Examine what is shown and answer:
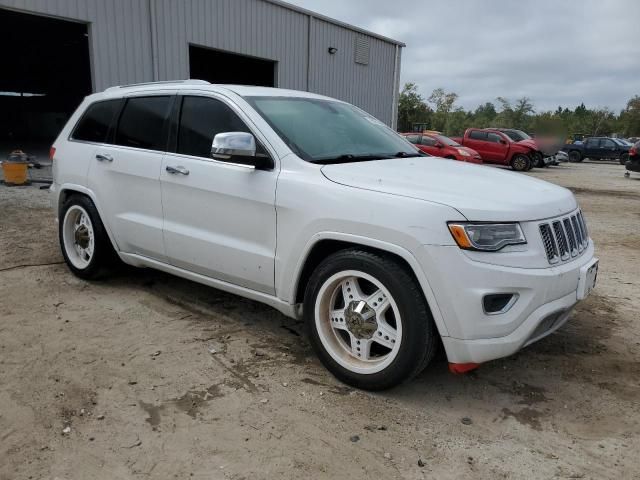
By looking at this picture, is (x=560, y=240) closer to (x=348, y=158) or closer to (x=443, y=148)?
(x=348, y=158)

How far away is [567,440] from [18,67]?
30.3 metres

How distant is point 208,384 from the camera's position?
3.16 metres

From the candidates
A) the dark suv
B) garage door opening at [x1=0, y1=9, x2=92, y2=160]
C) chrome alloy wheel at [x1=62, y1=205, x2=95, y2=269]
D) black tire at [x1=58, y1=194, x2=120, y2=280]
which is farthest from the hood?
the dark suv

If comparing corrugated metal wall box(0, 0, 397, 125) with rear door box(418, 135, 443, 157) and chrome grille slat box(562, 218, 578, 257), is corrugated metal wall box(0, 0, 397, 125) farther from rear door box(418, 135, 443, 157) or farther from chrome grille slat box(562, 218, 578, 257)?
chrome grille slat box(562, 218, 578, 257)

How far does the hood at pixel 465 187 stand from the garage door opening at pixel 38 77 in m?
12.4

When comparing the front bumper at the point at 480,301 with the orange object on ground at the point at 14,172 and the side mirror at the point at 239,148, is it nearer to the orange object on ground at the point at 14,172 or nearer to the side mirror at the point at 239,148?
the side mirror at the point at 239,148

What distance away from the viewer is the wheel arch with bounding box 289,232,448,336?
9.02 ft

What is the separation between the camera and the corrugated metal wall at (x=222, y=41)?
37.5 ft

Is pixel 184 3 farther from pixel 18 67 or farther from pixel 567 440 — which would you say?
pixel 18 67

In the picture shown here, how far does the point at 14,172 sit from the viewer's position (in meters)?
10.3

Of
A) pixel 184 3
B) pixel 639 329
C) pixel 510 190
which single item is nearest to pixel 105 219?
pixel 510 190

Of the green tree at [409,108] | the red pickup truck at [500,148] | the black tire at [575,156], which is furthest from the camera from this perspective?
the green tree at [409,108]

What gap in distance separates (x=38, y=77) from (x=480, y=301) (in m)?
32.2

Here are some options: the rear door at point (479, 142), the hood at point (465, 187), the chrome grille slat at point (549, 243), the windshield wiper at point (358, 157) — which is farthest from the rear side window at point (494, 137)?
the chrome grille slat at point (549, 243)
